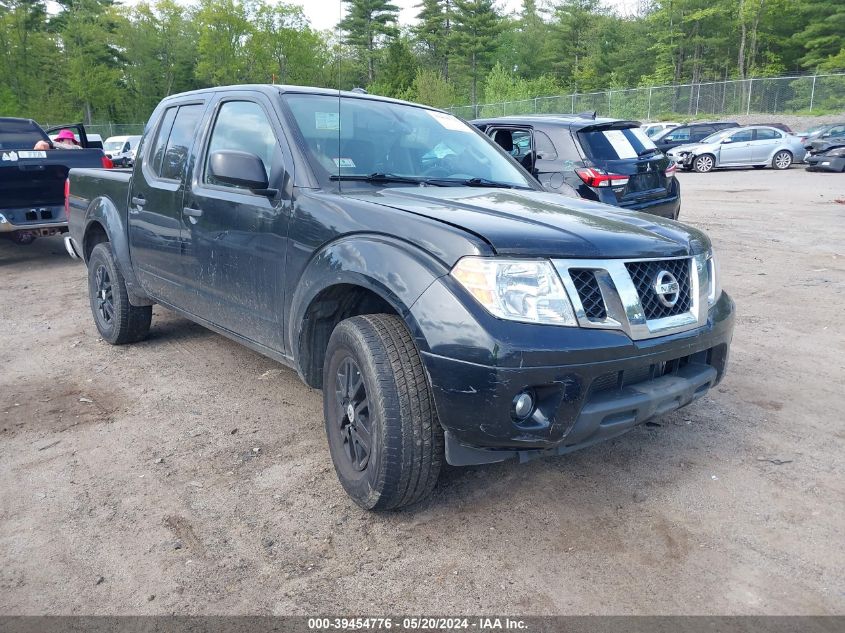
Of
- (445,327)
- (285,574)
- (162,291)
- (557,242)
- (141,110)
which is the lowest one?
(285,574)

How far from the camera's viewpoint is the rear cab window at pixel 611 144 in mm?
7316

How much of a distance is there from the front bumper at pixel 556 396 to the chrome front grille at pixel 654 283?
120 mm

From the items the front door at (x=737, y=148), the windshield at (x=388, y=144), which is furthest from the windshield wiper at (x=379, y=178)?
the front door at (x=737, y=148)

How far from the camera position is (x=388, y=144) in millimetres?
3699

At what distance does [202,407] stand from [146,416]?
324 mm

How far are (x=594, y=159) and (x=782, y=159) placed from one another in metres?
19.5

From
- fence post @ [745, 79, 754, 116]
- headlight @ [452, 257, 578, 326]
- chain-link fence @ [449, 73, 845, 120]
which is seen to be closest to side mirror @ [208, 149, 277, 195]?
headlight @ [452, 257, 578, 326]

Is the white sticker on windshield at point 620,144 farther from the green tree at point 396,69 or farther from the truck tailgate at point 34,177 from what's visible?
the green tree at point 396,69

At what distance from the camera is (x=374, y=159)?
11.7ft

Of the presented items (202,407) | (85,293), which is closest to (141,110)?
(85,293)

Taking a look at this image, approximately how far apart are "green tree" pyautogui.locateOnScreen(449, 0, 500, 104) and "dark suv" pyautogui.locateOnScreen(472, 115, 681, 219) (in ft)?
178

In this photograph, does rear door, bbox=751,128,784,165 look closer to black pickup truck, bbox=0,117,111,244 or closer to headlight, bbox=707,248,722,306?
black pickup truck, bbox=0,117,111,244

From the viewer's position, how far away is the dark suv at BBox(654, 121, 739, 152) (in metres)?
26.5

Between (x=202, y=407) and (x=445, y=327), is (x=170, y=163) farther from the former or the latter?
(x=445, y=327)
